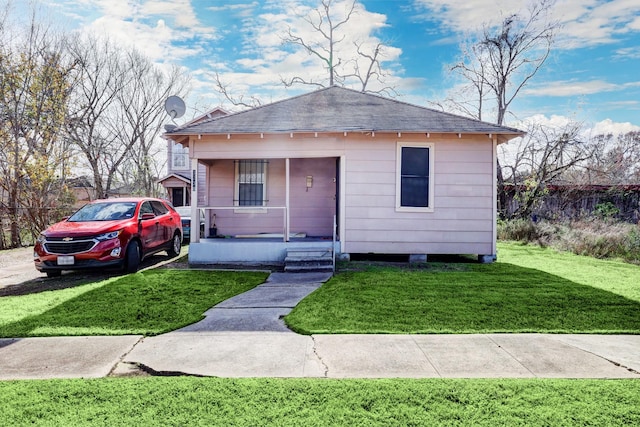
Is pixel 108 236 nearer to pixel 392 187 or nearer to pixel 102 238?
pixel 102 238

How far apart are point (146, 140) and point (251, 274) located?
75.0 feet

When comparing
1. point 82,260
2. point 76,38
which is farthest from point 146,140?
point 82,260

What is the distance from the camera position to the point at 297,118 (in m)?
9.92

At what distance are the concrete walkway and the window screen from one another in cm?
541

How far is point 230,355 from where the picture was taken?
369 centimetres

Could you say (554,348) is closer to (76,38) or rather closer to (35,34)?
(35,34)

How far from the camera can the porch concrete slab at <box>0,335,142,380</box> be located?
3307 millimetres

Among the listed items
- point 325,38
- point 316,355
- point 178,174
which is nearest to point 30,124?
point 178,174

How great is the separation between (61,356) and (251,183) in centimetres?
771

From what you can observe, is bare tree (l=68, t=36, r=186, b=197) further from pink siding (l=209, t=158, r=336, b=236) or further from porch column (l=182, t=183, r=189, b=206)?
pink siding (l=209, t=158, r=336, b=236)

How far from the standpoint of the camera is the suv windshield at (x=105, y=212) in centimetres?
841

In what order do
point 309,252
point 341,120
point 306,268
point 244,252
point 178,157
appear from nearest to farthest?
point 306,268
point 309,252
point 244,252
point 341,120
point 178,157

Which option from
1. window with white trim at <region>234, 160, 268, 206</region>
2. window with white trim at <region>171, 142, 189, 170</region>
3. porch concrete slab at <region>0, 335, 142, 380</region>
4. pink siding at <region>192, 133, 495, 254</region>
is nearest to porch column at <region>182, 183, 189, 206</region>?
window with white trim at <region>171, 142, 189, 170</region>

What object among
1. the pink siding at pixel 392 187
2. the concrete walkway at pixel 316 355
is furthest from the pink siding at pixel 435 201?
the concrete walkway at pixel 316 355
